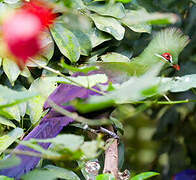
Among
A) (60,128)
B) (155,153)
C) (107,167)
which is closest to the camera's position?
(107,167)

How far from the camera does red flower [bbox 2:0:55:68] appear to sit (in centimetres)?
40

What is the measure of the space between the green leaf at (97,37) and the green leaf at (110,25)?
0.14 feet

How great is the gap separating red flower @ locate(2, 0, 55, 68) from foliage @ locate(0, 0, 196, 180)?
0.16 feet

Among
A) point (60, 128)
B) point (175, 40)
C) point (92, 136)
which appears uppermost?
point (175, 40)

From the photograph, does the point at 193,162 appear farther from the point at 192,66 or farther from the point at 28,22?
the point at 28,22

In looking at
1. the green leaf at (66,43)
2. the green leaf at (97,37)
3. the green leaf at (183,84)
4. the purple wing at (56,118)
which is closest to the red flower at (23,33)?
the green leaf at (183,84)

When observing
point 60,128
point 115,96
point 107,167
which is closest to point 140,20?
point 115,96

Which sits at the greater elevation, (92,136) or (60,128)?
(60,128)

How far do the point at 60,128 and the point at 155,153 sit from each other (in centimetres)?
176

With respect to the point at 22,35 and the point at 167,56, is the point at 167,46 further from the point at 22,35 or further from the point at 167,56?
the point at 22,35

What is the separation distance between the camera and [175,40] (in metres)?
1.46

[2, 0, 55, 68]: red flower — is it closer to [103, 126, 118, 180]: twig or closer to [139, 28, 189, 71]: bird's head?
[103, 126, 118, 180]: twig

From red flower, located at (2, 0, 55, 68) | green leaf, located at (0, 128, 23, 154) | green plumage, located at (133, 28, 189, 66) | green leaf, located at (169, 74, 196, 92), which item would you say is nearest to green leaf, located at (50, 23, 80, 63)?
green plumage, located at (133, 28, 189, 66)

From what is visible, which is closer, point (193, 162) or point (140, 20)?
point (140, 20)
